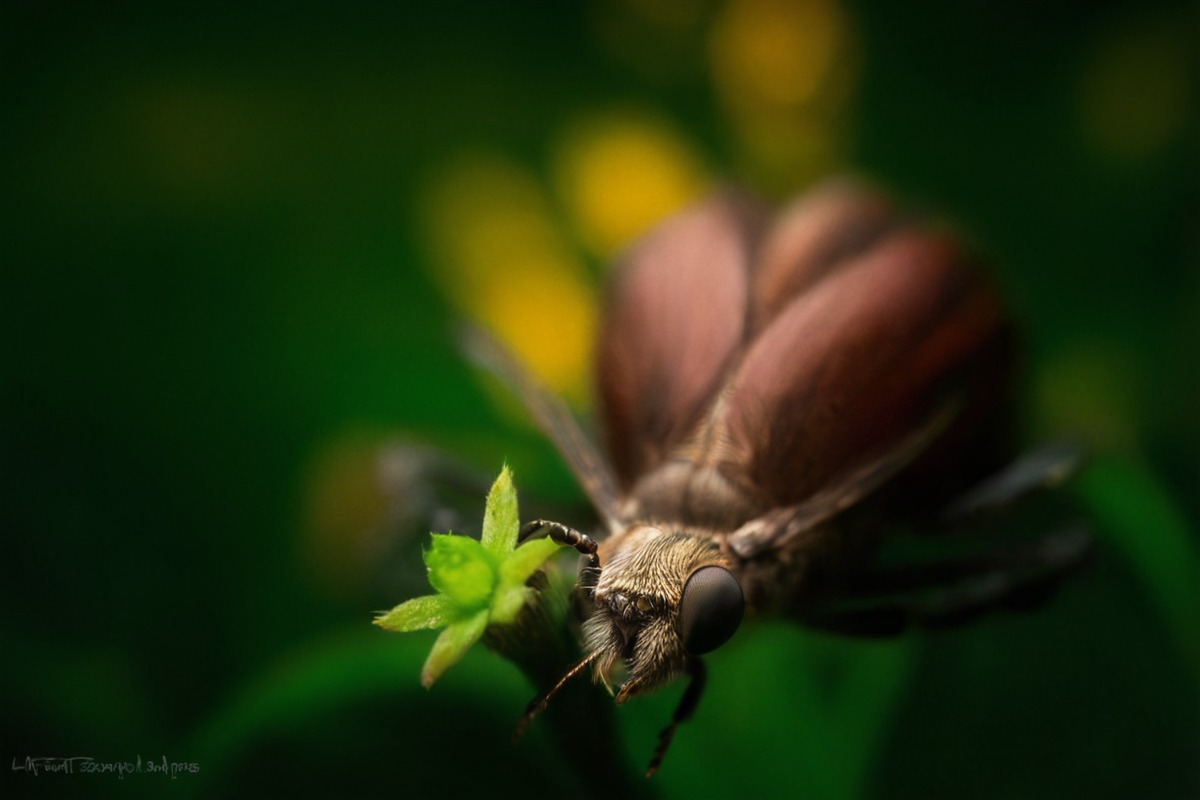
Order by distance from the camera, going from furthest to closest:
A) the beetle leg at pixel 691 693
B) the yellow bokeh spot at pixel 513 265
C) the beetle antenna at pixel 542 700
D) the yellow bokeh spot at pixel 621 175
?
the yellow bokeh spot at pixel 621 175, the yellow bokeh spot at pixel 513 265, the beetle leg at pixel 691 693, the beetle antenna at pixel 542 700

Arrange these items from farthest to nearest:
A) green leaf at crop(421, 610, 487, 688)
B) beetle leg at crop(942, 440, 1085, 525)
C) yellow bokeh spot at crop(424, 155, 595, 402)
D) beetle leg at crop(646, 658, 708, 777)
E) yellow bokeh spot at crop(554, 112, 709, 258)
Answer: yellow bokeh spot at crop(554, 112, 709, 258)
yellow bokeh spot at crop(424, 155, 595, 402)
beetle leg at crop(942, 440, 1085, 525)
beetle leg at crop(646, 658, 708, 777)
green leaf at crop(421, 610, 487, 688)

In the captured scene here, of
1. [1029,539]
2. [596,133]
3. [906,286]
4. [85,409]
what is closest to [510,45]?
[596,133]

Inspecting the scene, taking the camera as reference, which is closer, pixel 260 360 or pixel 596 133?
pixel 260 360

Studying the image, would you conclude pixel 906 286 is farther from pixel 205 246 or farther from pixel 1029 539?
pixel 205 246

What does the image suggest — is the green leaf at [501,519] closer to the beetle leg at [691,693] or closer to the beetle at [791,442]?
the beetle at [791,442]

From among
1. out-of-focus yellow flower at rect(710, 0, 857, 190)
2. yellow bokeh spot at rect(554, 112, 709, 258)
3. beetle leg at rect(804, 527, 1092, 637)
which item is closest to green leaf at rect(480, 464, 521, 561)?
beetle leg at rect(804, 527, 1092, 637)

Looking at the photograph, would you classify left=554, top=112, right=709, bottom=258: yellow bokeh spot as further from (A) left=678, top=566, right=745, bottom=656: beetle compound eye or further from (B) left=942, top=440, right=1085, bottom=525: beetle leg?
(A) left=678, top=566, right=745, bottom=656: beetle compound eye

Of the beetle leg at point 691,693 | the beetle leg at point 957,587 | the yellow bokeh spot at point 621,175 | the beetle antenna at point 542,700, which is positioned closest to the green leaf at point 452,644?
the beetle antenna at point 542,700
